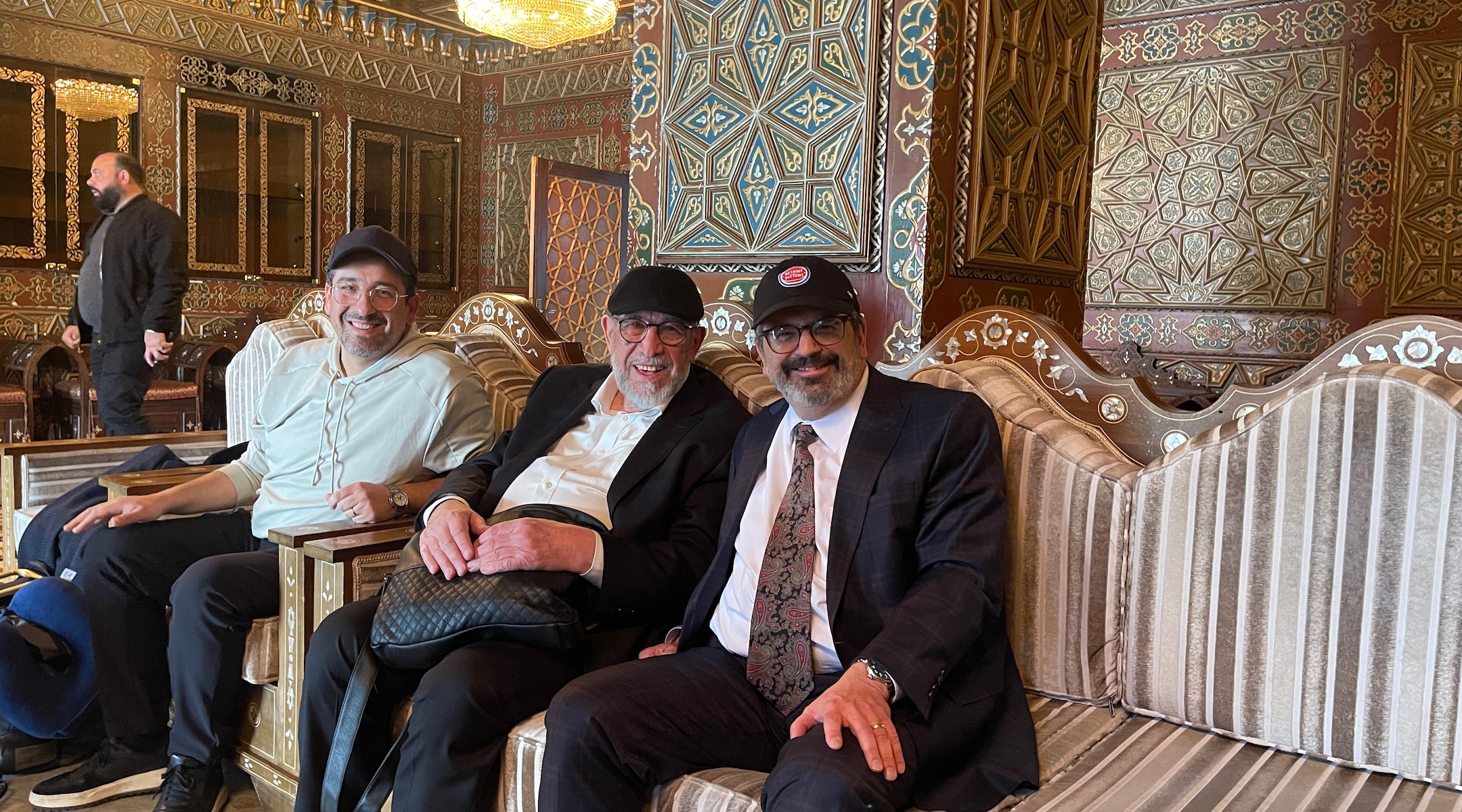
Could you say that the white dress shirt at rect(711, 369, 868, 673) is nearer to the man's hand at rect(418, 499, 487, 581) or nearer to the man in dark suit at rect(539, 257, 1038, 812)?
the man in dark suit at rect(539, 257, 1038, 812)

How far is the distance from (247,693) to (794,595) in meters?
1.50

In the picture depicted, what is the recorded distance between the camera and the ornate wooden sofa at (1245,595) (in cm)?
170

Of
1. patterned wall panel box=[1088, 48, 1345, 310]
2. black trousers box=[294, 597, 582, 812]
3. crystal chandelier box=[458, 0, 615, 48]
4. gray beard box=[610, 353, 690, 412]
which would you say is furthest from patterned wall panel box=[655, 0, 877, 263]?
patterned wall panel box=[1088, 48, 1345, 310]

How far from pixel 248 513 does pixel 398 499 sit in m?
0.72

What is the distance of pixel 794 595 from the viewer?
6.19 feet

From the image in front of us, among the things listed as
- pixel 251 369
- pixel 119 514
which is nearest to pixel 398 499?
pixel 119 514

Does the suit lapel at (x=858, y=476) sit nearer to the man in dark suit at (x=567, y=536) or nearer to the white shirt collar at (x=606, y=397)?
the man in dark suit at (x=567, y=536)

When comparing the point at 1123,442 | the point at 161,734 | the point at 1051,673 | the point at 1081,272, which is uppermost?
the point at 1081,272

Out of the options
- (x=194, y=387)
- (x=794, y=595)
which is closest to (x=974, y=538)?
(x=794, y=595)

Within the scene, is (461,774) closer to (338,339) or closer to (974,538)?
(974,538)

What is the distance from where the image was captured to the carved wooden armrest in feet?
9.36

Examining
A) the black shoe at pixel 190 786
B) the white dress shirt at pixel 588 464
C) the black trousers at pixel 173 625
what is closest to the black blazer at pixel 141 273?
the black trousers at pixel 173 625

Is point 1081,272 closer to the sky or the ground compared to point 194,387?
closer to the sky

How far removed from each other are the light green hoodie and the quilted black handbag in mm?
693
